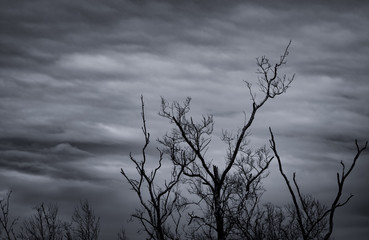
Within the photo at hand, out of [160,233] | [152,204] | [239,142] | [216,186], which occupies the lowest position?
[160,233]

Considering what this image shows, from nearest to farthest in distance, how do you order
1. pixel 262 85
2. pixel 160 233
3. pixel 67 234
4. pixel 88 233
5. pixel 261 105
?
pixel 160 233 < pixel 262 85 < pixel 261 105 < pixel 67 234 < pixel 88 233

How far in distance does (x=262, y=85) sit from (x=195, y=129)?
4.17m

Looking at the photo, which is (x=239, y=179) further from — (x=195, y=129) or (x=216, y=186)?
(x=195, y=129)

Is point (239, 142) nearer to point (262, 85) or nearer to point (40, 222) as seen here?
point (262, 85)

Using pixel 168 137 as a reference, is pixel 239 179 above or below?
below

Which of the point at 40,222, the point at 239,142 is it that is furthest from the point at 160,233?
the point at 40,222

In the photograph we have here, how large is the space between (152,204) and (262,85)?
668 cm

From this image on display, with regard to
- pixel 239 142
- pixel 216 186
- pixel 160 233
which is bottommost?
pixel 160 233

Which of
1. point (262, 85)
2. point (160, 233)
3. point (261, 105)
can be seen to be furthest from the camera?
point (261, 105)

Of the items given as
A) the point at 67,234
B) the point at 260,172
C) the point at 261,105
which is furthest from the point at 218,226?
the point at 67,234

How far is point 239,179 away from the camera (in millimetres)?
20609

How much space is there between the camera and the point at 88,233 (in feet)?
118

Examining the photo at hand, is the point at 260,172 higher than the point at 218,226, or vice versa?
the point at 260,172

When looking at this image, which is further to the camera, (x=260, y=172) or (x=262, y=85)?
(x=260, y=172)
